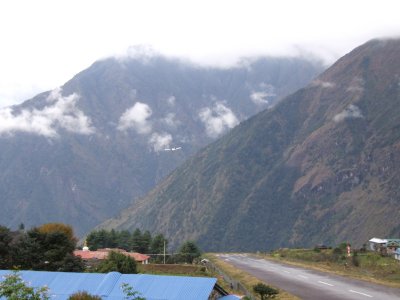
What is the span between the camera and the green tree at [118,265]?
6339 centimetres

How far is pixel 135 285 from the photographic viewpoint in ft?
136

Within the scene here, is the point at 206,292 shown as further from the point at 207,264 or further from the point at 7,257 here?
the point at 207,264

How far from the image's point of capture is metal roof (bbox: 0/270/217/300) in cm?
3997

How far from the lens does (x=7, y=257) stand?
72.4 meters

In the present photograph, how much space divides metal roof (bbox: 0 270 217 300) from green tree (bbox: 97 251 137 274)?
18.2 meters

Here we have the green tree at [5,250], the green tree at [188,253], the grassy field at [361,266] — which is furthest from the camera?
the green tree at [188,253]

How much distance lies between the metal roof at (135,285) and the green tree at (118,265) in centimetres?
1820

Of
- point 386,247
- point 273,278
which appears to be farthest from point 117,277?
point 386,247

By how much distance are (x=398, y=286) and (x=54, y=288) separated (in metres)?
34.0

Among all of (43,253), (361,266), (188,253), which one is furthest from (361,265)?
(43,253)

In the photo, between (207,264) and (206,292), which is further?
(207,264)

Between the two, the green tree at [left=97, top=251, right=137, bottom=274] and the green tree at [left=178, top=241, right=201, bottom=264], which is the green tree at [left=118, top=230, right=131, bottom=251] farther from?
the green tree at [left=97, top=251, right=137, bottom=274]

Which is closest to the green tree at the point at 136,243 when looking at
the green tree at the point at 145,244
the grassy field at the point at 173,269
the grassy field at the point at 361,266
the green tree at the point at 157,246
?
the green tree at the point at 145,244

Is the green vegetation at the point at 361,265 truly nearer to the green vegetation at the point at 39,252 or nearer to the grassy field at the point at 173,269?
the grassy field at the point at 173,269
